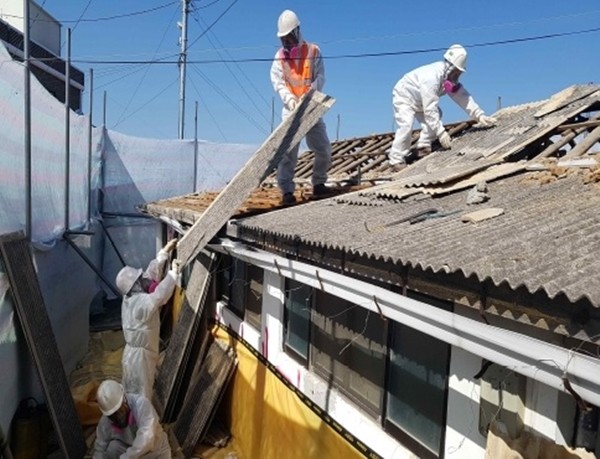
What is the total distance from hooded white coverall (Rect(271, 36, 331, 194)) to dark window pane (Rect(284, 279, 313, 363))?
5.18 feet

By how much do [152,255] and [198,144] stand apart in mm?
3924

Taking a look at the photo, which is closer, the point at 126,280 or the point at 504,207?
the point at 504,207

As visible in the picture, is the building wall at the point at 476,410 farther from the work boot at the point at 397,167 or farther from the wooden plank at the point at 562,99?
the wooden plank at the point at 562,99

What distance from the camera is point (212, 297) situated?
7.28m

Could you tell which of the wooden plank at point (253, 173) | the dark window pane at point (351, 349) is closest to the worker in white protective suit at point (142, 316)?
the wooden plank at point (253, 173)

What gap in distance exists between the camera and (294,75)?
557 cm

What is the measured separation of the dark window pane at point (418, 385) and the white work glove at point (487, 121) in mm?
4982

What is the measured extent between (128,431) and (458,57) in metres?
6.26

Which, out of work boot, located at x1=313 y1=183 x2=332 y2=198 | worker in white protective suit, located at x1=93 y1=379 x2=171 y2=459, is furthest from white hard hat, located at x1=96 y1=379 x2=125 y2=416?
work boot, located at x1=313 y1=183 x2=332 y2=198

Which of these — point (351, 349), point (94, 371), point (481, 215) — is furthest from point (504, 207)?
point (94, 371)

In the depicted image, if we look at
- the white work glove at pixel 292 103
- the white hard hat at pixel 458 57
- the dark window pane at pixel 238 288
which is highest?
the white hard hat at pixel 458 57

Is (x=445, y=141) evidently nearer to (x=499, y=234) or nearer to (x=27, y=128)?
(x=499, y=234)

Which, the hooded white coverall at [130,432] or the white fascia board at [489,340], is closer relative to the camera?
the white fascia board at [489,340]

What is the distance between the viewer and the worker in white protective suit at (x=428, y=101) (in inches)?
272
